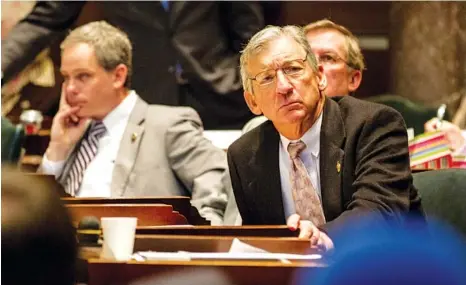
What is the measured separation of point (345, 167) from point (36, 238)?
1.36 m

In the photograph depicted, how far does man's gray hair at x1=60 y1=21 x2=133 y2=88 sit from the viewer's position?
125 inches

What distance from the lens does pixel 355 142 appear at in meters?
2.11

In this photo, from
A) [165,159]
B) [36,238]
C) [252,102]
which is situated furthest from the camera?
[165,159]

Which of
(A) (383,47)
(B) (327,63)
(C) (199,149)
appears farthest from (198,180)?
(A) (383,47)

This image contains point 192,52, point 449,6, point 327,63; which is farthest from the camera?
point 449,6

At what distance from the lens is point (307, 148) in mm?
2180

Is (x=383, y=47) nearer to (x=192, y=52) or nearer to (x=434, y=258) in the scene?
(x=192, y=52)

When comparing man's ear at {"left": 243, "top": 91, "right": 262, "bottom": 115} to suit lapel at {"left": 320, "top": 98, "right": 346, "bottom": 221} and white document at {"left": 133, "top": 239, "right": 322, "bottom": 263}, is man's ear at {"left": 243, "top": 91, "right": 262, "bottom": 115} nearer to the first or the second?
suit lapel at {"left": 320, "top": 98, "right": 346, "bottom": 221}

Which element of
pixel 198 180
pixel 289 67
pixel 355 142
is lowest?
pixel 198 180

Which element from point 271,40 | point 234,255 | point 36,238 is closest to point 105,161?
point 271,40

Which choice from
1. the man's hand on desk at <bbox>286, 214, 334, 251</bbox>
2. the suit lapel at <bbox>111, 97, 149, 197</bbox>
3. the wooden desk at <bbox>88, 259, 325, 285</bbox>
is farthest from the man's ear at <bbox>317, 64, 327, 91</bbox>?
the suit lapel at <bbox>111, 97, 149, 197</bbox>

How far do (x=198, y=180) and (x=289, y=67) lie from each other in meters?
0.88

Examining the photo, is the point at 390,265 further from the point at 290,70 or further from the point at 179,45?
the point at 179,45

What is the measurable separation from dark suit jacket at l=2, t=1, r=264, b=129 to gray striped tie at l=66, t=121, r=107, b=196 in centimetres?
80
